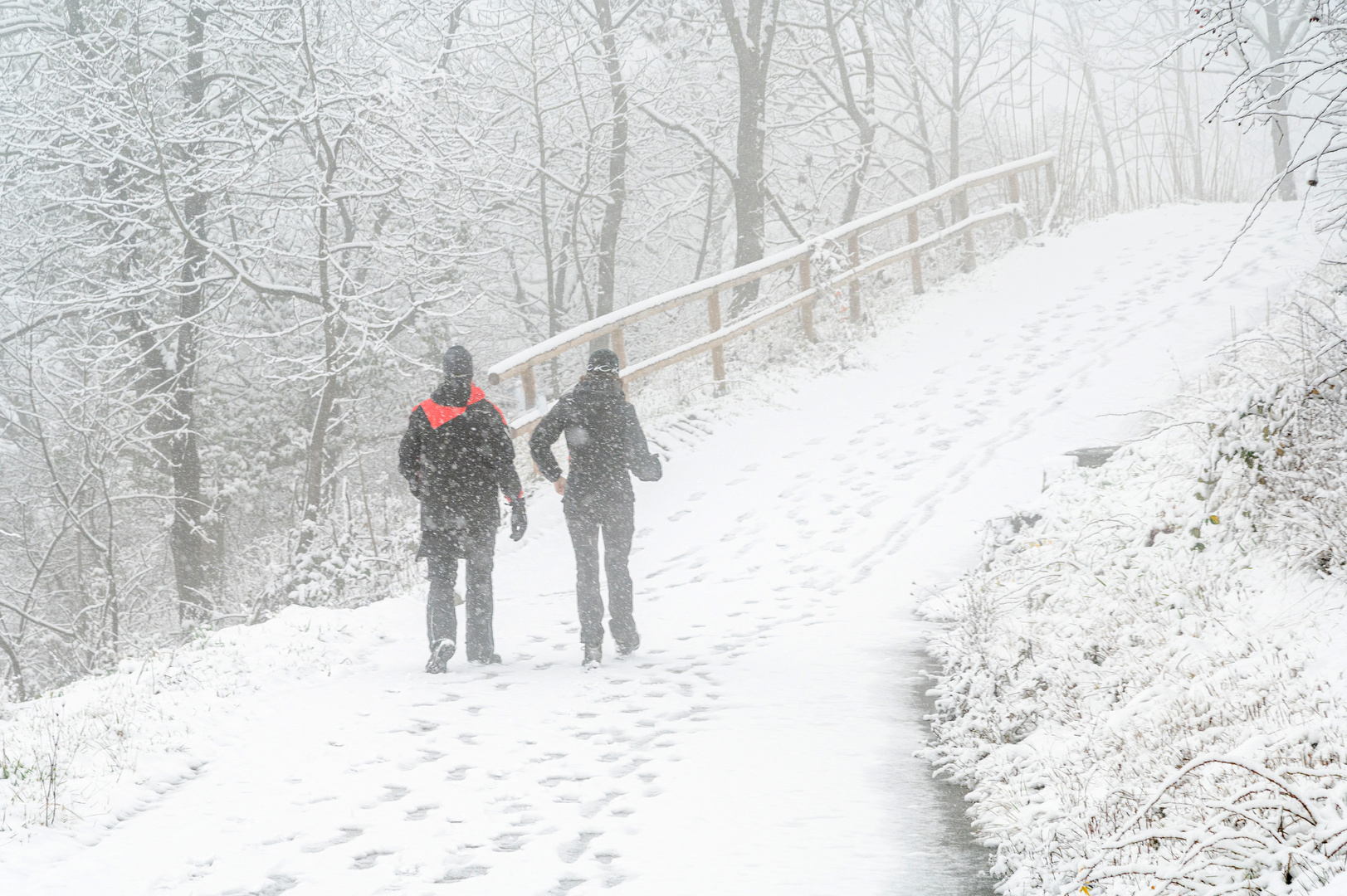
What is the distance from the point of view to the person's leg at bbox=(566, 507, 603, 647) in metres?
6.55

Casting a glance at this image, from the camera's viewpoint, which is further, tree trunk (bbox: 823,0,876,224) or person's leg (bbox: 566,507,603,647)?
tree trunk (bbox: 823,0,876,224)

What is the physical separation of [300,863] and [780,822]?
1.81 metres

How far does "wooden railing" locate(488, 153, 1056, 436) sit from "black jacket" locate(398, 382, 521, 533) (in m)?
3.25

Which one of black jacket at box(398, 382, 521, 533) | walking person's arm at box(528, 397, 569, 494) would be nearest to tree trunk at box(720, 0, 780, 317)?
walking person's arm at box(528, 397, 569, 494)

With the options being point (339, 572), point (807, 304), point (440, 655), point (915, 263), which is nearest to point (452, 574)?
point (440, 655)

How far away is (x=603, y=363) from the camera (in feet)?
21.8

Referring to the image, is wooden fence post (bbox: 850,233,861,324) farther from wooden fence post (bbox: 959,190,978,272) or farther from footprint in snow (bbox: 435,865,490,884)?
footprint in snow (bbox: 435,865,490,884)

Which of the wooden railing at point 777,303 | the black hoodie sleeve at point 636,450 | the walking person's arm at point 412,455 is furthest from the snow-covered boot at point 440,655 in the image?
the wooden railing at point 777,303

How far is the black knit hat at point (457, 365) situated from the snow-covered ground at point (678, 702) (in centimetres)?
190

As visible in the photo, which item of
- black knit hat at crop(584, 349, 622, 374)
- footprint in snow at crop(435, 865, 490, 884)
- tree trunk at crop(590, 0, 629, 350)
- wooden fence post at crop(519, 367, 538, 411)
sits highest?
tree trunk at crop(590, 0, 629, 350)

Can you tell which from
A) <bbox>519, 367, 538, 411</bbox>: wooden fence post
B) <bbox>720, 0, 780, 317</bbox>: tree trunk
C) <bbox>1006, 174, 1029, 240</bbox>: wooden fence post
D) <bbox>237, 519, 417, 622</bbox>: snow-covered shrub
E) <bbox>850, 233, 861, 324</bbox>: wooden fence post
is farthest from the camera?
<bbox>1006, 174, 1029, 240</bbox>: wooden fence post

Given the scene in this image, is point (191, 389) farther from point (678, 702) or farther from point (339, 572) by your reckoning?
point (678, 702)

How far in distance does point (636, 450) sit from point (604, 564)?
2.48 ft

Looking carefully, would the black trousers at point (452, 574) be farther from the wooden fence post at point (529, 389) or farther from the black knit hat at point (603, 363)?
the wooden fence post at point (529, 389)
